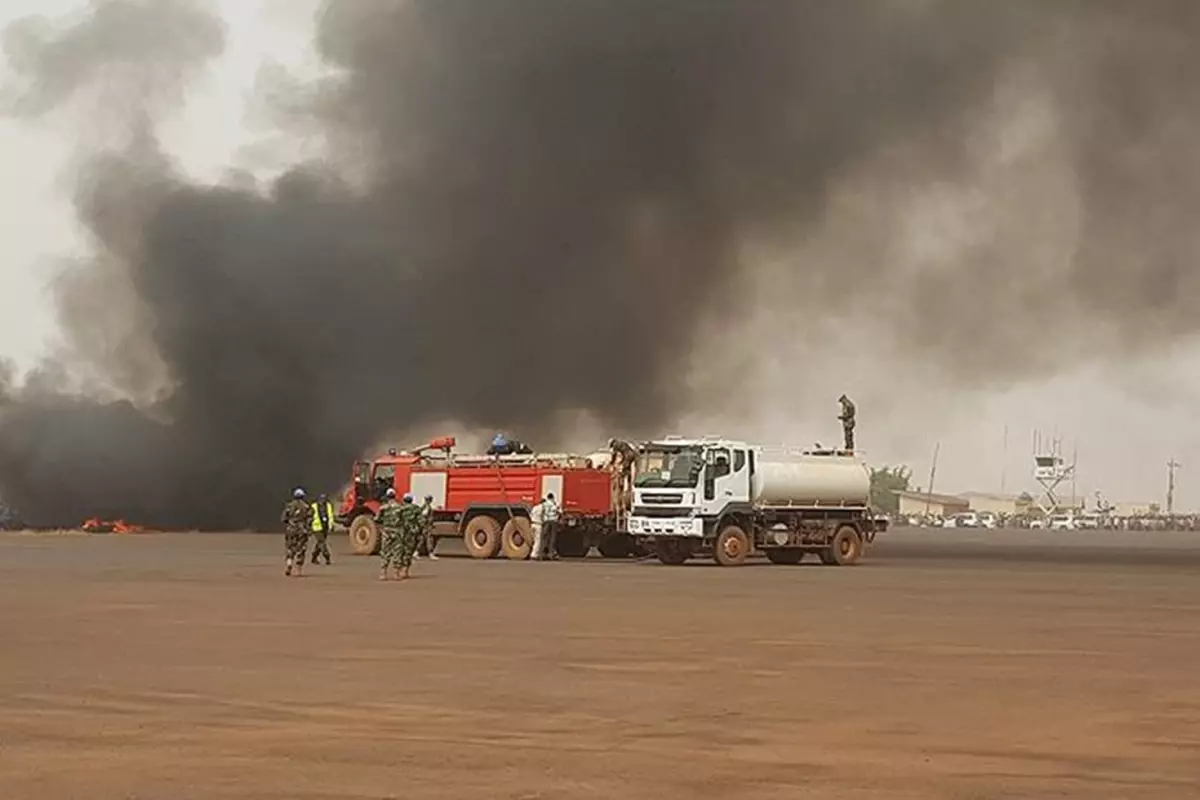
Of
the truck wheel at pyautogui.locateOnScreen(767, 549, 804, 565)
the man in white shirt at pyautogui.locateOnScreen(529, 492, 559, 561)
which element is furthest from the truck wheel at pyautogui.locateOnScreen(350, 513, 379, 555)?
the truck wheel at pyautogui.locateOnScreen(767, 549, 804, 565)

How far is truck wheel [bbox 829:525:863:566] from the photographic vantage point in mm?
38375

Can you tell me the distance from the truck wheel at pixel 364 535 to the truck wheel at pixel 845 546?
11.8m

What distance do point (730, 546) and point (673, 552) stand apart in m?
1.72

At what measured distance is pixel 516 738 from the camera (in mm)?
10500

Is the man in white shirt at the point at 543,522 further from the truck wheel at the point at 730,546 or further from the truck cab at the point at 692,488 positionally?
the truck wheel at the point at 730,546

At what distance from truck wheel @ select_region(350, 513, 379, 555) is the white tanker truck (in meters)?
7.79

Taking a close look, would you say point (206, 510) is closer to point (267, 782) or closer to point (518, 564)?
point (518, 564)

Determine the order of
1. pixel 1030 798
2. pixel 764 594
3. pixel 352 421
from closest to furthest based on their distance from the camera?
pixel 1030 798 → pixel 764 594 → pixel 352 421

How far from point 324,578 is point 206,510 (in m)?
38.1

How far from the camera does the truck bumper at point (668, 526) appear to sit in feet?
120

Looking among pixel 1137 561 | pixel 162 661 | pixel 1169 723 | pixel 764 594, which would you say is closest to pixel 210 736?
pixel 162 661

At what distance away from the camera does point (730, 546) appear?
3672 centimetres

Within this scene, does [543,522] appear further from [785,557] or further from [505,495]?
[785,557]

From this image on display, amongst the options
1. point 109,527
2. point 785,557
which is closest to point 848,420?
point 785,557
